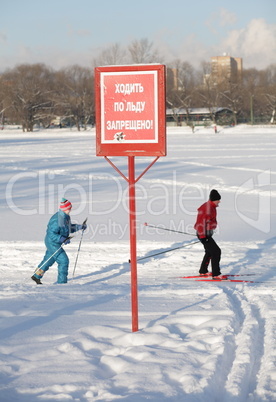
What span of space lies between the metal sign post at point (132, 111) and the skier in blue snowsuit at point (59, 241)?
2.88m

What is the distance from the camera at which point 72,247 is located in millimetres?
10305

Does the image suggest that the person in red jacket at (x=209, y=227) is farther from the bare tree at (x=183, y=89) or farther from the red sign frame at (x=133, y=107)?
the bare tree at (x=183, y=89)

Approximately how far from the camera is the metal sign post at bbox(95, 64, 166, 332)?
5.01 metres

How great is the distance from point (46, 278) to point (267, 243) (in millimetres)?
4275

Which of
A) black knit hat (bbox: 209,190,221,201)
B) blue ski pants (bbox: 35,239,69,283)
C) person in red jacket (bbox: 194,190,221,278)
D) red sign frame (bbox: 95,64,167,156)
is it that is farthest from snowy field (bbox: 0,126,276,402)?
red sign frame (bbox: 95,64,167,156)

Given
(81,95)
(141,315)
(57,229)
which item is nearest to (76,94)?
(81,95)

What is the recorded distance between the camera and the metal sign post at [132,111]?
5008 millimetres

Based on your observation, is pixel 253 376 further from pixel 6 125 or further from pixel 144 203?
pixel 6 125

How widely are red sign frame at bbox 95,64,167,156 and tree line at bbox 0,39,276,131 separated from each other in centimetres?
7754

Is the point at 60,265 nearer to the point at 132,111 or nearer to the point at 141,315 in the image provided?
the point at 141,315

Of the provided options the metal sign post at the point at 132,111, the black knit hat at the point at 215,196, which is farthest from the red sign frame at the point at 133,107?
the black knit hat at the point at 215,196

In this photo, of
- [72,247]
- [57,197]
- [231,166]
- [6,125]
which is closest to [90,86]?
[6,125]

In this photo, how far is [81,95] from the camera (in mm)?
92312

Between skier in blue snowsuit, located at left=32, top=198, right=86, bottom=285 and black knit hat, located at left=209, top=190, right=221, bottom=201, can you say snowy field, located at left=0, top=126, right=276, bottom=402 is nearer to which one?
skier in blue snowsuit, located at left=32, top=198, right=86, bottom=285
